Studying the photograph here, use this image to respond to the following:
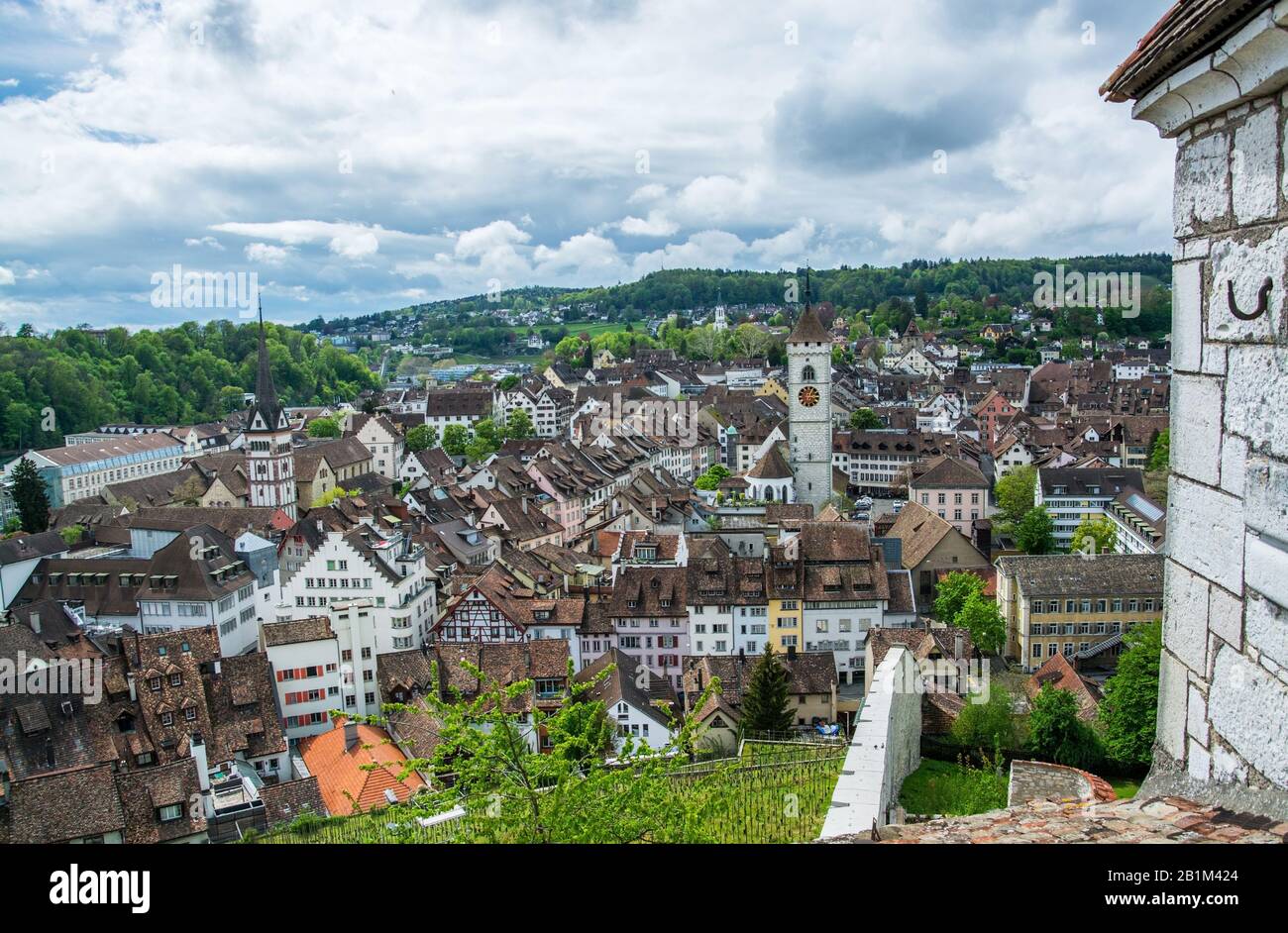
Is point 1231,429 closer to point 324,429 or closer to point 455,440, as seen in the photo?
point 455,440

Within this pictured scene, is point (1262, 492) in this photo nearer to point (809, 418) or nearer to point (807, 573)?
point (807, 573)

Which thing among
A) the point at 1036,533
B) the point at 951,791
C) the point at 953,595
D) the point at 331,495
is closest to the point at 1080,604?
the point at 953,595

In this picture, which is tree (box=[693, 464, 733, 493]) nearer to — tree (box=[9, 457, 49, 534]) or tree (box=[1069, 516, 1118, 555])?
tree (box=[1069, 516, 1118, 555])

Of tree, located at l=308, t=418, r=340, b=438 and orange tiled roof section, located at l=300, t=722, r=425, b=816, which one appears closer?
orange tiled roof section, located at l=300, t=722, r=425, b=816

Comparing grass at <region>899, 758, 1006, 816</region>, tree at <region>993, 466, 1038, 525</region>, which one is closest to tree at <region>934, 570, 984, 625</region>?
tree at <region>993, 466, 1038, 525</region>

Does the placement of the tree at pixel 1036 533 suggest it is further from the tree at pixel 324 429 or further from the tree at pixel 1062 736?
the tree at pixel 324 429

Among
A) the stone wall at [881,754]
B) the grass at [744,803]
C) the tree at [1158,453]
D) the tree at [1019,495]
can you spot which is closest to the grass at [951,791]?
the stone wall at [881,754]
